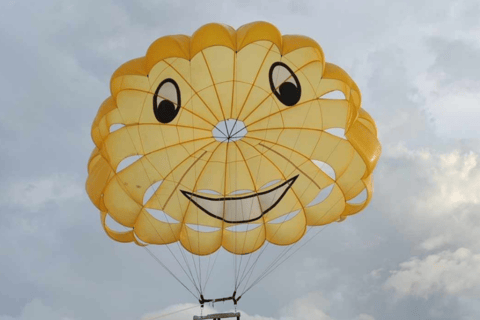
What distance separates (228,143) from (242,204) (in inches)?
58.0

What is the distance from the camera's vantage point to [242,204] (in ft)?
50.8

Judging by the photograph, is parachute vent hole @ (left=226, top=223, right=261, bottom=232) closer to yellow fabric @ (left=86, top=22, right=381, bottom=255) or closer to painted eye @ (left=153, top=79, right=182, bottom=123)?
yellow fabric @ (left=86, top=22, right=381, bottom=255)

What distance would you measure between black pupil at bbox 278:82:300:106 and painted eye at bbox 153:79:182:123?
88.3 inches

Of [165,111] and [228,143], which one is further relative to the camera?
[228,143]

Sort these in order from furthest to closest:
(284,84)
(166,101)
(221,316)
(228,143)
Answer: (228,143)
(166,101)
(284,84)
(221,316)

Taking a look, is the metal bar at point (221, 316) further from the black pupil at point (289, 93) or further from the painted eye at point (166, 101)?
the black pupil at point (289, 93)

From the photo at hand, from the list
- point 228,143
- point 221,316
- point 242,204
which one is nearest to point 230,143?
point 228,143

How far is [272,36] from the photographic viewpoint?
13258mm

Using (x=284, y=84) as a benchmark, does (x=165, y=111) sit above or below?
below

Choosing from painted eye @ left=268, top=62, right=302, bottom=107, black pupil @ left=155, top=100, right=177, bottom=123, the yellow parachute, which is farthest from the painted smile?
painted eye @ left=268, top=62, right=302, bottom=107

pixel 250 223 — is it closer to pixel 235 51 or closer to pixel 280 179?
pixel 280 179

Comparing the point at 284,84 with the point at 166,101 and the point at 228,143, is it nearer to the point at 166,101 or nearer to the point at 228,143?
the point at 228,143

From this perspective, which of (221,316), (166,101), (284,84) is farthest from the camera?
(166,101)

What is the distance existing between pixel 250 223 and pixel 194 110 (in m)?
3.04
